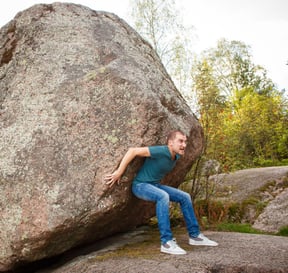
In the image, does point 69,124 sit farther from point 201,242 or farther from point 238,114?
point 238,114

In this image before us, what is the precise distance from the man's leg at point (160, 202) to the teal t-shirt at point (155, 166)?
0.39 ft

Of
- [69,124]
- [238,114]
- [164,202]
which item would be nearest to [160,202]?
[164,202]

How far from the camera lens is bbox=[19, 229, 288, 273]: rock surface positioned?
204 inches

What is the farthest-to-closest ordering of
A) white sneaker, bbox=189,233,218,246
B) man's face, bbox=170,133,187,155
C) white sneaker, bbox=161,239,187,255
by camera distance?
A: white sneaker, bbox=189,233,218,246 < man's face, bbox=170,133,187,155 < white sneaker, bbox=161,239,187,255

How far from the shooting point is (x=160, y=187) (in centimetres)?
639

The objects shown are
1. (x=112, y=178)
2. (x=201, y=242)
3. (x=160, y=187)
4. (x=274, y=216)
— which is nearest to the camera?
(x=112, y=178)

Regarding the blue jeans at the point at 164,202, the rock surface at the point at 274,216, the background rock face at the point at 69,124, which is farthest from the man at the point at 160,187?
the rock surface at the point at 274,216

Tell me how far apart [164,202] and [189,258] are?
83 cm

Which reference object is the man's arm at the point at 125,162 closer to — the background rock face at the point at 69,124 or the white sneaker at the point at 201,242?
the background rock face at the point at 69,124

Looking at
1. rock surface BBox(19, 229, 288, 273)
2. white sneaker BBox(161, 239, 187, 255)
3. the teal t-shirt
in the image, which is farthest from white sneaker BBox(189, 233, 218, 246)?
the teal t-shirt

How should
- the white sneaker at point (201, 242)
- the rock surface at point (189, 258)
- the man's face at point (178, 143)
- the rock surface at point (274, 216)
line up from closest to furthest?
the rock surface at point (189, 258) → the man's face at point (178, 143) → the white sneaker at point (201, 242) → the rock surface at point (274, 216)

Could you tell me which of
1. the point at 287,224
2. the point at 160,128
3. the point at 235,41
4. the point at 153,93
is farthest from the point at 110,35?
the point at 235,41

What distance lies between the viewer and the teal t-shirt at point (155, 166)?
593cm

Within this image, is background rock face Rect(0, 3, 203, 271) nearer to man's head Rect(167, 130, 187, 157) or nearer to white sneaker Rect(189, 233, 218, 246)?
man's head Rect(167, 130, 187, 157)
